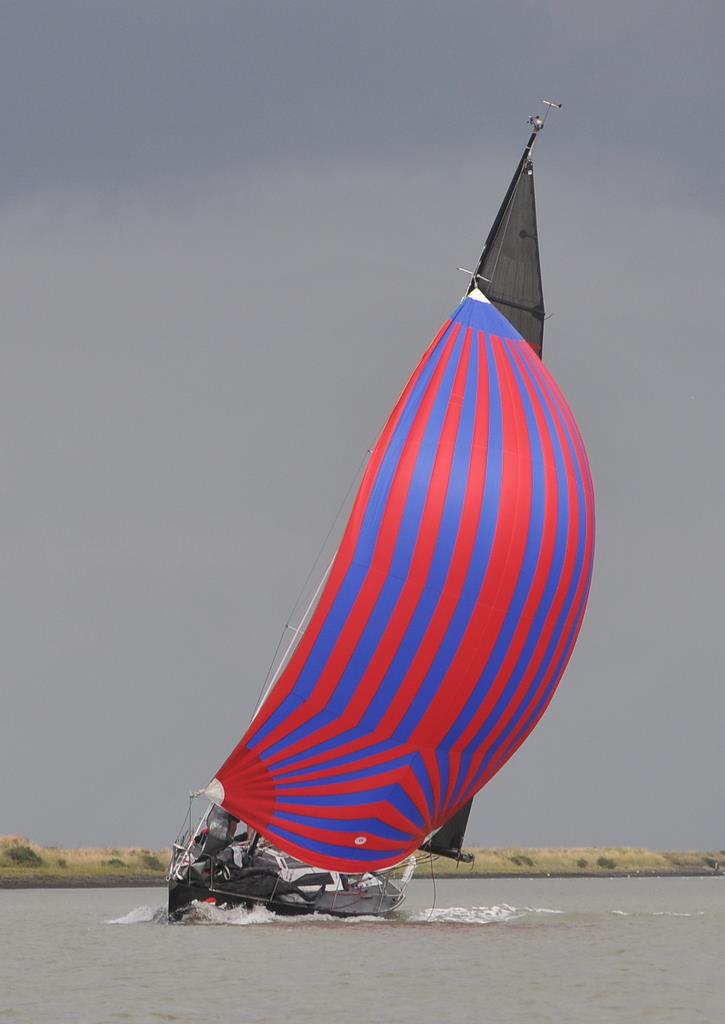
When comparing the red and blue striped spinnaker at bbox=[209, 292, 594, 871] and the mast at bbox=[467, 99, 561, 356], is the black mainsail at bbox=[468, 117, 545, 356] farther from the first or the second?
the red and blue striped spinnaker at bbox=[209, 292, 594, 871]

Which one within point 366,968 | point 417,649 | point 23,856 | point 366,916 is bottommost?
point 366,968

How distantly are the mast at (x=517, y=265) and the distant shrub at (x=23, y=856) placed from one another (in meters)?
32.5

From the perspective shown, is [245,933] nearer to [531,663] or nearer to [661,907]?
[531,663]

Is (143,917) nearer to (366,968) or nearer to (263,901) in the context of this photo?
(263,901)

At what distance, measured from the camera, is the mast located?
41312mm

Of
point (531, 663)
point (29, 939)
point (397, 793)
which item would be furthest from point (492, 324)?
point (29, 939)

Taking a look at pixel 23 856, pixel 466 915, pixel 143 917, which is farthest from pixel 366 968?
pixel 23 856

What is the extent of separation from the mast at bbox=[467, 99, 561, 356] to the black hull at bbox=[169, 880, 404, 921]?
12.7m

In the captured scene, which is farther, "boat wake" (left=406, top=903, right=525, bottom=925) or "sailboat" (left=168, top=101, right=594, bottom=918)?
"boat wake" (left=406, top=903, right=525, bottom=925)

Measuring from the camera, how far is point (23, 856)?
66.4 meters

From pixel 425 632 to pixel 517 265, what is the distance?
10556mm

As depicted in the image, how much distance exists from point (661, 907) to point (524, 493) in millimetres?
17406

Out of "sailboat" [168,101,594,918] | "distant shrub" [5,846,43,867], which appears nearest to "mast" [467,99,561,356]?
"sailboat" [168,101,594,918]

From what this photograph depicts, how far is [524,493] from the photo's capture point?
35.6 m
